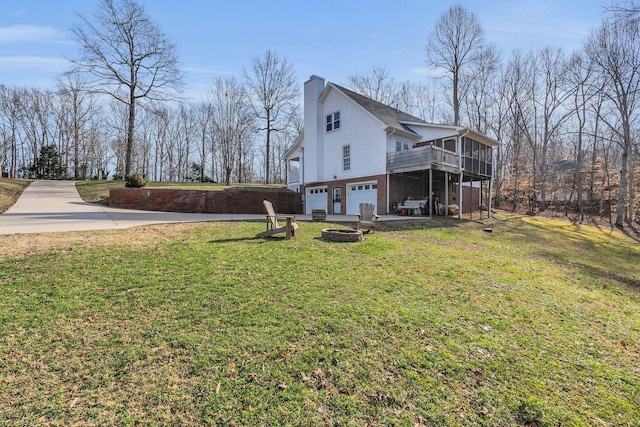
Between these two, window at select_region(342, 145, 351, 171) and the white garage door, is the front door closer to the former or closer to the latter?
the white garage door

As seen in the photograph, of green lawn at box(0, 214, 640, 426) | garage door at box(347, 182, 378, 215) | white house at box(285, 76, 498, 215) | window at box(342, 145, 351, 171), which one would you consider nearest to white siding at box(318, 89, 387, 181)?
white house at box(285, 76, 498, 215)

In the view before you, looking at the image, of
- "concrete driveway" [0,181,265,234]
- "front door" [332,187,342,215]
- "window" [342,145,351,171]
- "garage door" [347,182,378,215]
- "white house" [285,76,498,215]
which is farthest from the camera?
"front door" [332,187,342,215]

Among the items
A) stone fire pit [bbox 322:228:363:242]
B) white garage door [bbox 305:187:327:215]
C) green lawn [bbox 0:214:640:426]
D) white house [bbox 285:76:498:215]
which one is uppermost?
white house [bbox 285:76:498:215]

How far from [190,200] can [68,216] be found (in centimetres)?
579

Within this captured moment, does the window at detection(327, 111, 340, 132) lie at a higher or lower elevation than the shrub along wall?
higher

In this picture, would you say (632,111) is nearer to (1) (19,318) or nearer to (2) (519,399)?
(2) (519,399)

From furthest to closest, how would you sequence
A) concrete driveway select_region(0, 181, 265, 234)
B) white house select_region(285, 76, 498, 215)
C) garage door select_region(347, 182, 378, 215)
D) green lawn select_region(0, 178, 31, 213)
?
garage door select_region(347, 182, 378, 215) → white house select_region(285, 76, 498, 215) → green lawn select_region(0, 178, 31, 213) → concrete driveway select_region(0, 181, 265, 234)

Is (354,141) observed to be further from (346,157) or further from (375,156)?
(375,156)

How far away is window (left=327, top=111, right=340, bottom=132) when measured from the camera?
64.7 ft

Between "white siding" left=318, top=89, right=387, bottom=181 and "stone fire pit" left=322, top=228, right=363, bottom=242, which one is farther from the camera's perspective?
"white siding" left=318, top=89, right=387, bottom=181

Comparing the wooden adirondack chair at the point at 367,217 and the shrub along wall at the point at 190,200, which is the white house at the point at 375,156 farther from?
the wooden adirondack chair at the point at 367,217

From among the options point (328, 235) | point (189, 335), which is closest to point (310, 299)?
point (189, 335)

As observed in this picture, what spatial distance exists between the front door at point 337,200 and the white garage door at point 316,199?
0.86m

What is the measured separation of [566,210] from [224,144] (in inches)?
1456
